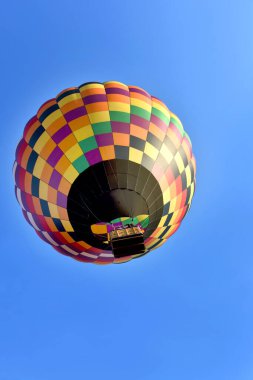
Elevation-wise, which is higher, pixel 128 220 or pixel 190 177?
pixel 190 177

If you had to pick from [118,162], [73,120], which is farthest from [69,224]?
[73,120]

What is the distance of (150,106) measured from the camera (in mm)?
7523

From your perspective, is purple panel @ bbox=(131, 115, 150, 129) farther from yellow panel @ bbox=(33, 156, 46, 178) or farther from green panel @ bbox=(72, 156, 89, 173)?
yellow panel @ bbox=(33, 156, 46, 178)

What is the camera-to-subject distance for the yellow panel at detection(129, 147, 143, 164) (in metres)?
6.66

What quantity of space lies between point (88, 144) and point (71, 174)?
651 millimetres

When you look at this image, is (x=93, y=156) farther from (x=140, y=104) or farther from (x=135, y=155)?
(x=140, y=104)

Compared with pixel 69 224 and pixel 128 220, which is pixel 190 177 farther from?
pixel 69 224

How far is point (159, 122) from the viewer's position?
734 centimetres

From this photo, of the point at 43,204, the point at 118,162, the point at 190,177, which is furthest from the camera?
the point at 190,177

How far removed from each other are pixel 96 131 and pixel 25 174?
6.07ft

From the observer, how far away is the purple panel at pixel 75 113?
275 inches

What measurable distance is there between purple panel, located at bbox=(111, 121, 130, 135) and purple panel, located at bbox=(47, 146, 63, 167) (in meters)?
1.12

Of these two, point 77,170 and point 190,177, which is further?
point 190,177

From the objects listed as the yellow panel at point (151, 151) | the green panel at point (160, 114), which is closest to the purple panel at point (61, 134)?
the yellow panel at point (151, 151)
